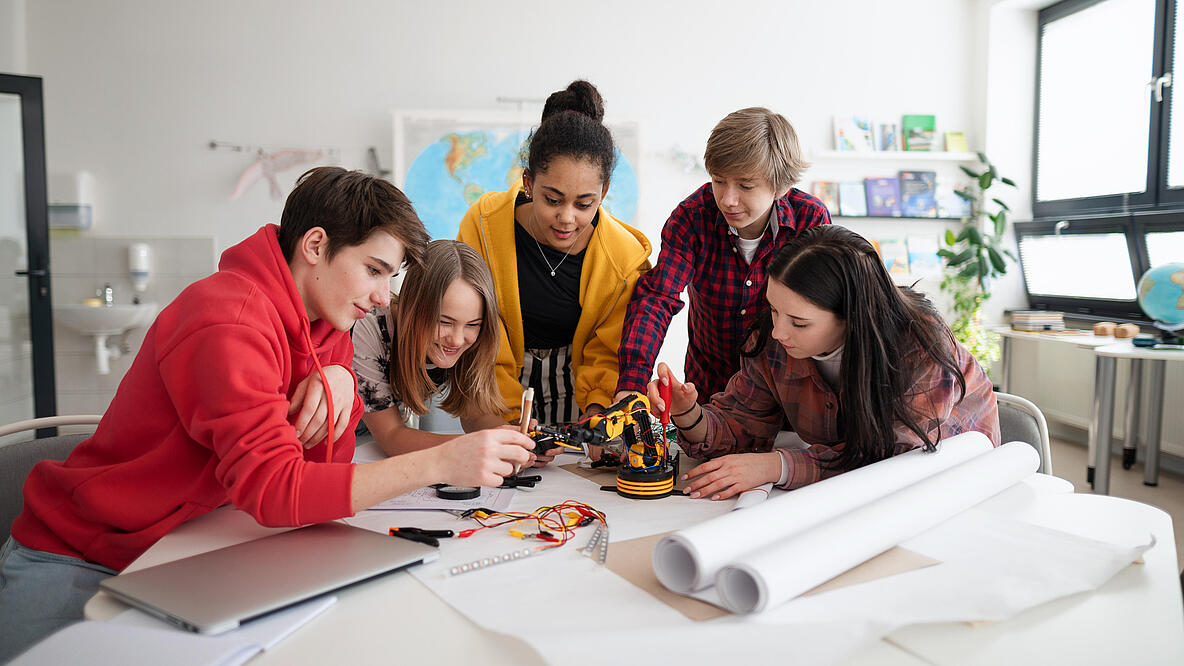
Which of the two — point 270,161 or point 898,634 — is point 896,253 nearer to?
point 270,161

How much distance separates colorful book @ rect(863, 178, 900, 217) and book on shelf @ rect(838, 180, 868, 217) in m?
0.04

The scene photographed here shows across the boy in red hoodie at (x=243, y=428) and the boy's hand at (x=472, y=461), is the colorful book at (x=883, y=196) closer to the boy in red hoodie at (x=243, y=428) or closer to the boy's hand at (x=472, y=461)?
the boy in red hoodie at (x=243, y=428)

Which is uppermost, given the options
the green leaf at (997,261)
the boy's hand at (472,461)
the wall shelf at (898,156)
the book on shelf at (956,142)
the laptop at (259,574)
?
the book on shelf at (956,142)

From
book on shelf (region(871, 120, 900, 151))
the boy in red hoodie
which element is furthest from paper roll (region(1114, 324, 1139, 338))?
the boy in red hoodie

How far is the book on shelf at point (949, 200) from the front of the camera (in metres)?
5.06

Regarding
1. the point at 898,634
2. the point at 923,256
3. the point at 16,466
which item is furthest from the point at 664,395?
the point at 923,256

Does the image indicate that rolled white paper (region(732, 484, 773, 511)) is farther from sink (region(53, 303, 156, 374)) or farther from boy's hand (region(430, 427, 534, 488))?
sink (region(53, 303, 156, 374))

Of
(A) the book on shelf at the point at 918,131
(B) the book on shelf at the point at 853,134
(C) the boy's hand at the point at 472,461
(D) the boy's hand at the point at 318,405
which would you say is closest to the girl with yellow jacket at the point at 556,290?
(D) the boy's hand at the point at 318,405

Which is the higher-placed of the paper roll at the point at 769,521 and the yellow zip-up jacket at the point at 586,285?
the yellow zip-up jacket at the point at 586,285

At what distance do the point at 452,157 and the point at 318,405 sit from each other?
3.39 m

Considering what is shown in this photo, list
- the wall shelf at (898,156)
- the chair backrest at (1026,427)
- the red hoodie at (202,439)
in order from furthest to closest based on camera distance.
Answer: the wall shelf at (898,156) < the chair backrest at (1026,427) < the red hoodie at (202,439)

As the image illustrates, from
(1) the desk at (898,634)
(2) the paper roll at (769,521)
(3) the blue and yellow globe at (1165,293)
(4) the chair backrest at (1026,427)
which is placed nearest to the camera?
(1) the desk at (898,634)

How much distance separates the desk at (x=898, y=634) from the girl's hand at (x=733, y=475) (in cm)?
48

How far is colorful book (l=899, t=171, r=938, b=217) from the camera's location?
502 centimetres
